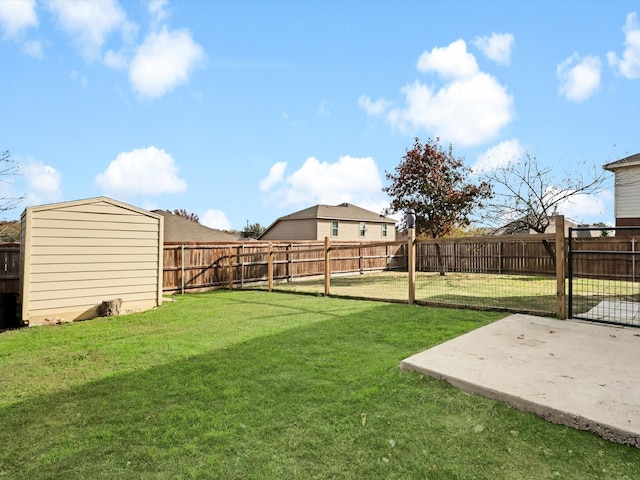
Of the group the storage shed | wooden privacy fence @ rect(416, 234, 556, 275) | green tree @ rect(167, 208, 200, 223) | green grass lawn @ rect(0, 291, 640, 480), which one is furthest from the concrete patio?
green tree @ rect(167, 208, 200, 223)

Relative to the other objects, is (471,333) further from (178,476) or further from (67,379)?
(67,379)

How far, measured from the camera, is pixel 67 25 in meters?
8.70

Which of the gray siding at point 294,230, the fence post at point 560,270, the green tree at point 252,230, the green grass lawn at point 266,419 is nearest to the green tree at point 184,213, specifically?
the green tree at point 252,230

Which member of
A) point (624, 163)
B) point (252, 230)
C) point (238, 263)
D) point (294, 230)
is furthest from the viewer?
point (252, 230)

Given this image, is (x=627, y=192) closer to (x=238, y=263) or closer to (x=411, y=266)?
(x=411, y=266)

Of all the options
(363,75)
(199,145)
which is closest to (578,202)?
(363,75)

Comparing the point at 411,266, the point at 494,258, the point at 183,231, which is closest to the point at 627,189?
the point at 494,258

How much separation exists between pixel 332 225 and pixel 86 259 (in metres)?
19.0

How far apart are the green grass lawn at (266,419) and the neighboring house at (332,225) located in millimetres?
19877

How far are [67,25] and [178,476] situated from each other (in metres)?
10.8

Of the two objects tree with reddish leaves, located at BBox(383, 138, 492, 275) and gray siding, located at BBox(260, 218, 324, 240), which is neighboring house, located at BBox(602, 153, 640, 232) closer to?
tree with reddish leaves, located at BBox(383, 138, 492, 275)

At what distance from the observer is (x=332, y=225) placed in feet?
82.7

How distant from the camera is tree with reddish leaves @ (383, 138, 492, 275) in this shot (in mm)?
15445

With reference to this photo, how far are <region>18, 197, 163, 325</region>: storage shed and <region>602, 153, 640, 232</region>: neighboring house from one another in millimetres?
15949
